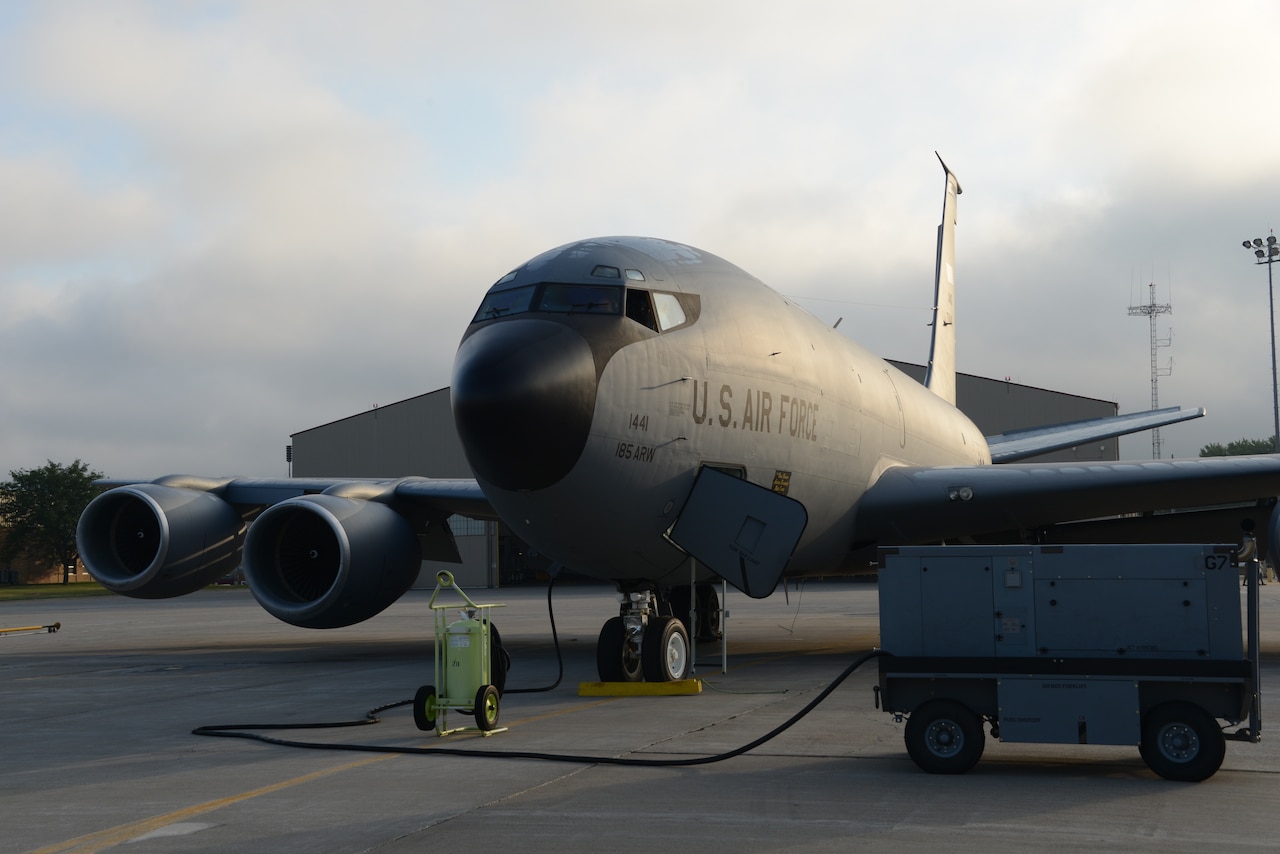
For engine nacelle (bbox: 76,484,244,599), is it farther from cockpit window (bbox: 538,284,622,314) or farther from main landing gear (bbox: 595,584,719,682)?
cockpit window (bbox: 538,284,622,314)

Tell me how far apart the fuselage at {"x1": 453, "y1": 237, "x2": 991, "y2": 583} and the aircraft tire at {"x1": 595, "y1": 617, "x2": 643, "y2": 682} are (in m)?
0.59

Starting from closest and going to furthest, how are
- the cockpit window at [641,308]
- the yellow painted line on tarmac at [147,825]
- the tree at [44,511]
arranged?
the yellow painted line on tarmac at [147,825], the cockpit window at [641,308], the tree at [44,511]

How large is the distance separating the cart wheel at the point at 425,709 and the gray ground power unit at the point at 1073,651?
3583mm

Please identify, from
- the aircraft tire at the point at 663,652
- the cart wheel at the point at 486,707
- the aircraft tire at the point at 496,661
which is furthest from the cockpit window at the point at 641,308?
the cart wheel at the point at 486,707

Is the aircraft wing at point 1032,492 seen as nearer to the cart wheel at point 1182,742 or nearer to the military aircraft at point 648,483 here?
the military aircraft at point 648,483

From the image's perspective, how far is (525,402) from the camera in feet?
32.9

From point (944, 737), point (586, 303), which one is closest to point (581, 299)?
point (586, 303)

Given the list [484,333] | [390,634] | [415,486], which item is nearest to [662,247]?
[484,333]

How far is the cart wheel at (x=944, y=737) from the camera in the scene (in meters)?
7.26

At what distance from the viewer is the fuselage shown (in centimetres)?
1028

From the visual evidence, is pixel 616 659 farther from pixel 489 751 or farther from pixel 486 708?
pixel 489 751

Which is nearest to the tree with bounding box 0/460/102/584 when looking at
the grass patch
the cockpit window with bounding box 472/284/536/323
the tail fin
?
the grass patch

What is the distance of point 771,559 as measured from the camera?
11.5m

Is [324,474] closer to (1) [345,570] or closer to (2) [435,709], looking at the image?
(1) [345,570]
